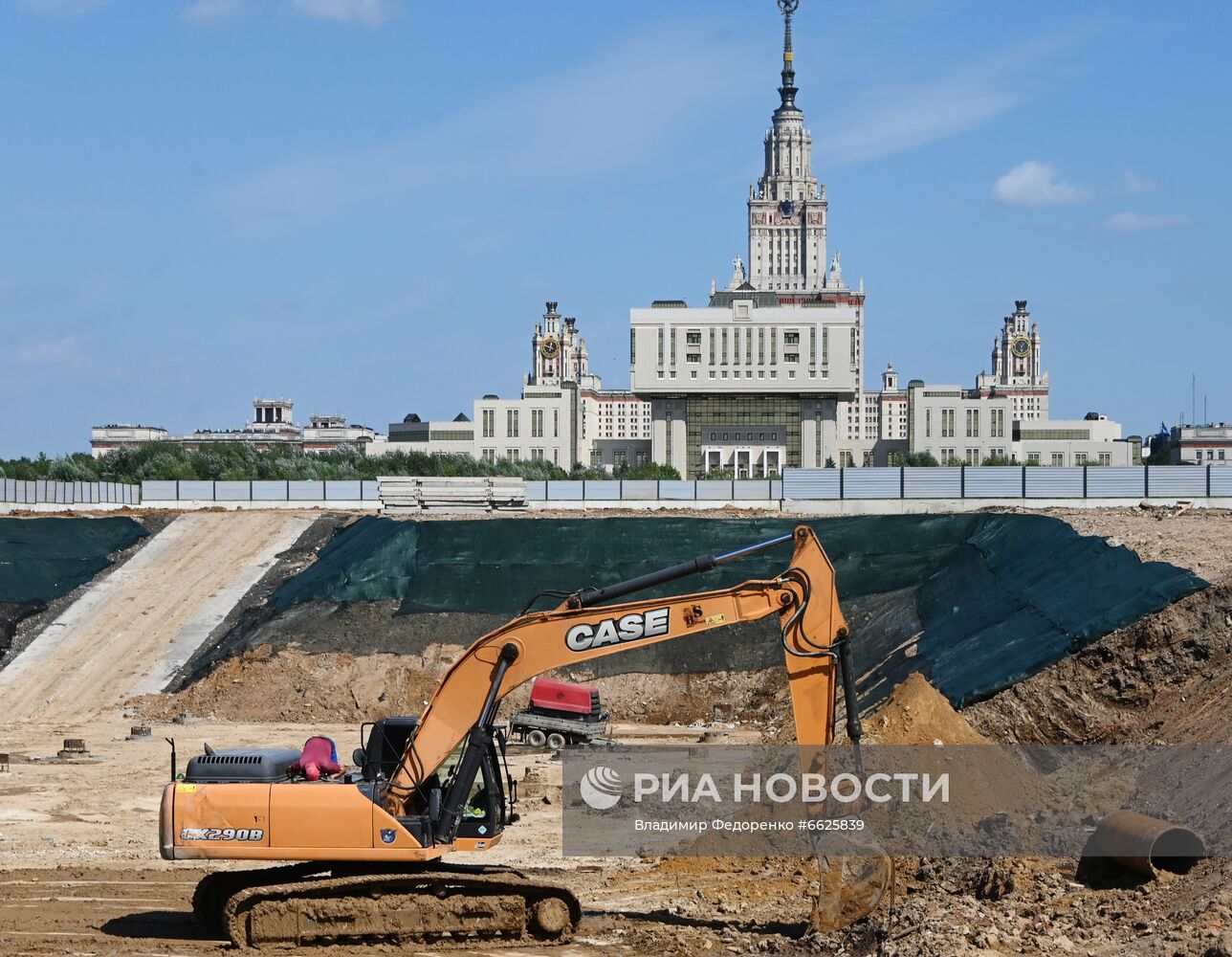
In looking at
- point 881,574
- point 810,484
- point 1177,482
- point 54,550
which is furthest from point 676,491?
point 54,550

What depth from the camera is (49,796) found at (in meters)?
24.5

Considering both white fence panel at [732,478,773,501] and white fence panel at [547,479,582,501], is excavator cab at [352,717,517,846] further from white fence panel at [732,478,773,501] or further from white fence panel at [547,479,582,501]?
white fence panel at [547,479,582,501]

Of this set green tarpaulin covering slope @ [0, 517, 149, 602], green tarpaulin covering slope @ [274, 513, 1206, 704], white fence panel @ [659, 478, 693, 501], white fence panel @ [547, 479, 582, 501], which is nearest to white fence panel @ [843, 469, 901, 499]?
white fence panel @ [659, 478, 693, 501]

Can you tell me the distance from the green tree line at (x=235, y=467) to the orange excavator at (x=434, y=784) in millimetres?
63137

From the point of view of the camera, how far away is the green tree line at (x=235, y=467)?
80688 millimetres

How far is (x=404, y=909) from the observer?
47.9 feet

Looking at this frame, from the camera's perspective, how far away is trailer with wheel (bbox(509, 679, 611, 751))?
1164 inches

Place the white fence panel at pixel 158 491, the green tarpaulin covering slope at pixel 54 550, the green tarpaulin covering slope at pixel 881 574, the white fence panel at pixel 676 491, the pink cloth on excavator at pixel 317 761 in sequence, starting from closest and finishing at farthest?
the pink cloth on excavator at pixel 317 761
the green tarpaulin covering slope at pixel 881 574
the green tarpaulin covering slope at pixel 54 550
the white fence panel at pixel 676 491
the white fence panel at pixel 158 491

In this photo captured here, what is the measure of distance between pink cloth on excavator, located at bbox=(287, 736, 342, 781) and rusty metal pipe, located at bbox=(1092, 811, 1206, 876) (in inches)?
305

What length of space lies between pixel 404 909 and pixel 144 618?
28.0m

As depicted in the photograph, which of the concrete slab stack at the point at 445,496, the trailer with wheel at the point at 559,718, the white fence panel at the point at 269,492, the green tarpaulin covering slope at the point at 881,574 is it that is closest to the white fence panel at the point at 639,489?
the concrete slab stack at the point at 445,496

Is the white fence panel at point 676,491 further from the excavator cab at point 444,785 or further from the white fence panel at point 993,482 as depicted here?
the excavator cab at point 444,785

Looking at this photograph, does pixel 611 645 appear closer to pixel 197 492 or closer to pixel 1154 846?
pixel 1154 846

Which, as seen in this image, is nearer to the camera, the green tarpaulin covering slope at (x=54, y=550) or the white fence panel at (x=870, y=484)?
the green tarpaulin covering slope at (x=54, y=550)
